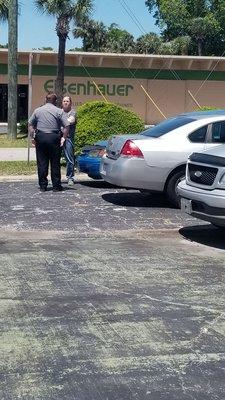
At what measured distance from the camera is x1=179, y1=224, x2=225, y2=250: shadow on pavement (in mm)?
8453

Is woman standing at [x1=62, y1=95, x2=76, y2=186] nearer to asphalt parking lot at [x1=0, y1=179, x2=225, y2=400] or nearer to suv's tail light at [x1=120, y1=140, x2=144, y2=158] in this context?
suv's tail light at [x1=120, y1=140, x2=144, y2=158]

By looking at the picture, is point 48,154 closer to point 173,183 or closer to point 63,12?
point 173,183

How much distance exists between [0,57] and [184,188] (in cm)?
2852

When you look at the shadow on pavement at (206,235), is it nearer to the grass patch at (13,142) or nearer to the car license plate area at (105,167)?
the car license plate area at (105,167)

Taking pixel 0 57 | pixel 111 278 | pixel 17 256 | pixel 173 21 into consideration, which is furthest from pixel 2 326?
pixel 173 21

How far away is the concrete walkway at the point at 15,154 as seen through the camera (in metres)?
18.1

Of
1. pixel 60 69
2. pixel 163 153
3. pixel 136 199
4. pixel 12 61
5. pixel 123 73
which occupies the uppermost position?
pixel 12 61

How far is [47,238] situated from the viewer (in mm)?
8570

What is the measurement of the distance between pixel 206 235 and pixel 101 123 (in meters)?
6.55

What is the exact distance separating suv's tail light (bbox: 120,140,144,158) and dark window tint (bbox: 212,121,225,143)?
3.92 ft

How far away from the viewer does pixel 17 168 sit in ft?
50.2

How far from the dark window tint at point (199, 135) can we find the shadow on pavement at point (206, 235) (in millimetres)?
1576

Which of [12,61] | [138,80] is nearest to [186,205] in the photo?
[12,61]

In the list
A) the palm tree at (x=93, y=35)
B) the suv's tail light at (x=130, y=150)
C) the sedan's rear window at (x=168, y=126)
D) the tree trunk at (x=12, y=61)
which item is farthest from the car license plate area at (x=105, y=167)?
the palm tree at (x=93, y=35)
